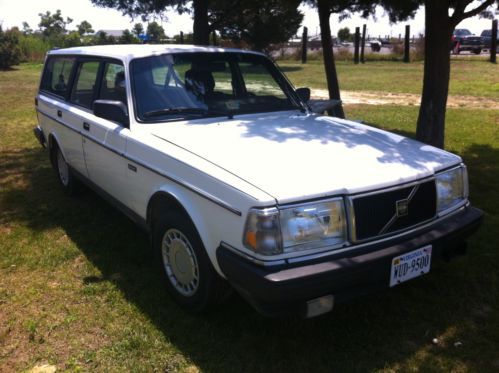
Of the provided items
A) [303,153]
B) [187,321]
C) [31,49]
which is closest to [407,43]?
[31,49]

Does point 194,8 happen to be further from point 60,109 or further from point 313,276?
point 313,276

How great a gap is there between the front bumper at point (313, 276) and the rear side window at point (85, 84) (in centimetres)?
253

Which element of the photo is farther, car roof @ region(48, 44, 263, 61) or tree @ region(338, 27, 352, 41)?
tree @ region(338, 27, 352, 41)

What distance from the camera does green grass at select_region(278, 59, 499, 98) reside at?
47.5 ft

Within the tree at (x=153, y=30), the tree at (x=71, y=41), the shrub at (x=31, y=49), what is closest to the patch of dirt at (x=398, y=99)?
the tree at (x=153, y=30)

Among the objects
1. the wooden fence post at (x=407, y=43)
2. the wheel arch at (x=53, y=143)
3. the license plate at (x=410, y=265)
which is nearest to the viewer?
the license plate at (x=410, y=265)

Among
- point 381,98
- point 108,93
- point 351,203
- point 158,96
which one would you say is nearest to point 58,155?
point 108,93

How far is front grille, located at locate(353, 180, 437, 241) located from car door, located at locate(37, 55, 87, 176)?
297 cm

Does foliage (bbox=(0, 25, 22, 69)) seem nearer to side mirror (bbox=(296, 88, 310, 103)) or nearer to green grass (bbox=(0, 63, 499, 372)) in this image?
green grass (bbox=(0, 63, 499, 372))

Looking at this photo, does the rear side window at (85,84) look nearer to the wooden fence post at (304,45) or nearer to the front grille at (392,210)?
the front grille at (392,210)

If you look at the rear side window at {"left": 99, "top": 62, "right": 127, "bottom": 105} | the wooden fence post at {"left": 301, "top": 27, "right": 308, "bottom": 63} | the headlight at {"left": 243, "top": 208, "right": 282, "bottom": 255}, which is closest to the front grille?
the headlight at {"left": 243, "top": 208, "right": 282, "bottom": 255}

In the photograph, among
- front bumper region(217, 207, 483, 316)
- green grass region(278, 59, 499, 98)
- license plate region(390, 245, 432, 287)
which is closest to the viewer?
front bumper region(217, 207, 483, 316)

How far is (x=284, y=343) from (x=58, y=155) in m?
3.85

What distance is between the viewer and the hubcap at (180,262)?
3.11 m
